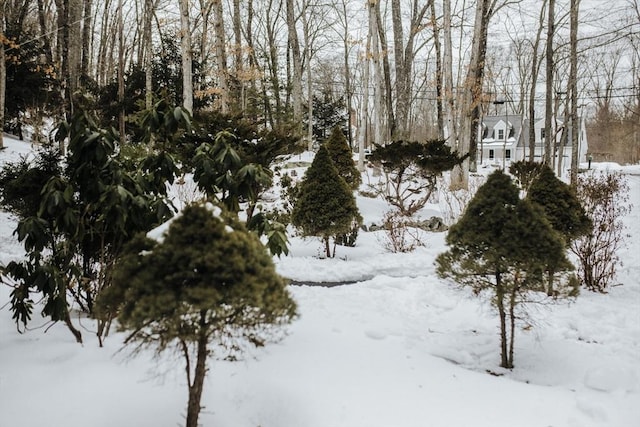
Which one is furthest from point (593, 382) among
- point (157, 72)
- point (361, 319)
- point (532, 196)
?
point (157, 72)

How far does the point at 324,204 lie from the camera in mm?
7770

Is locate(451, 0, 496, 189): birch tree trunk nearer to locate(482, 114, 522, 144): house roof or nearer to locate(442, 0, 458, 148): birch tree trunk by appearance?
locate(442, 0, 458, 148): birch tree trunk

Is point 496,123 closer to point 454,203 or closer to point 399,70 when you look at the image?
point 399,70

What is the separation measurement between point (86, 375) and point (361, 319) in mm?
2792

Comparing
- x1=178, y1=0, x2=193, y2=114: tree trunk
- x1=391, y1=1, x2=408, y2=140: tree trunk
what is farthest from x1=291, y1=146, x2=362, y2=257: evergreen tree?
x1=391, y1=1, x2=408, y2=140: tree trunk

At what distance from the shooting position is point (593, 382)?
11.1ft

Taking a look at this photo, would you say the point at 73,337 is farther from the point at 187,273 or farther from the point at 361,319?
the point at 361,319

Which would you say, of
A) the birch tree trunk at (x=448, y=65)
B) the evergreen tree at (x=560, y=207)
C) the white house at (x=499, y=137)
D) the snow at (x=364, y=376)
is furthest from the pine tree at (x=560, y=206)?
the white house at (x=499, y=137)

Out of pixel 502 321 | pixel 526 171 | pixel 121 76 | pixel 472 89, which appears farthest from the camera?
pixel 526 171

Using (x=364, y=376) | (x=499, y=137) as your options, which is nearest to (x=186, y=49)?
(x=364, y=376)

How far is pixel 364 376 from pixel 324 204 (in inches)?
186

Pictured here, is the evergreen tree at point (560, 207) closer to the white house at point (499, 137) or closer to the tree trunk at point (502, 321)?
the tree trunk at point (502, 321)

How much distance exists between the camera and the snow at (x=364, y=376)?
2.73 m

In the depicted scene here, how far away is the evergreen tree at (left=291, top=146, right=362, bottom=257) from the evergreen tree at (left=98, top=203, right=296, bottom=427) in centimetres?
551
